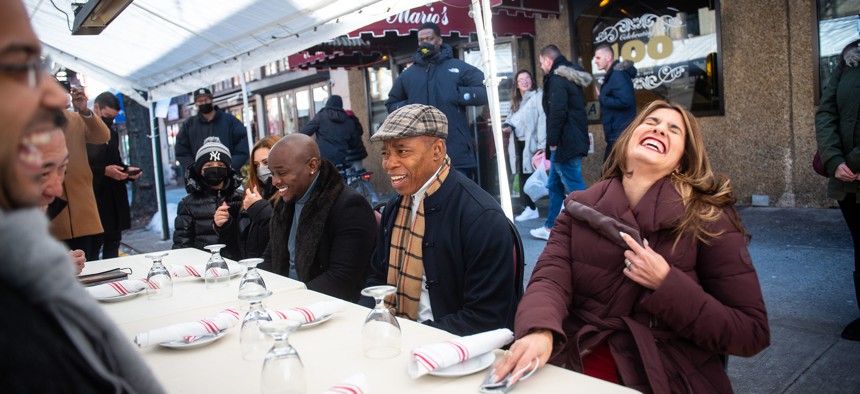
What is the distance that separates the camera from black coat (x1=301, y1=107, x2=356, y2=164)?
32.3ft

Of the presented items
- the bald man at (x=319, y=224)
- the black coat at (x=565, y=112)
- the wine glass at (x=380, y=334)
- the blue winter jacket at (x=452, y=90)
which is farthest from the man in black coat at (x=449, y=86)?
the wine glass at (x=380, y=334)

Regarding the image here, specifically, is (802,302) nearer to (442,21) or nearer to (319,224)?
(319,224)

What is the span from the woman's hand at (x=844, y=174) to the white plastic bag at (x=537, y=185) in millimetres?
4648

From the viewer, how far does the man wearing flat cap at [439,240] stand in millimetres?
2693

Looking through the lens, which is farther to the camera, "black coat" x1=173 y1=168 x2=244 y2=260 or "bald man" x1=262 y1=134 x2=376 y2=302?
"black coat" x1=173 y1=168 x2=244 y2=260

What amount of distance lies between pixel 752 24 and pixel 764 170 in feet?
5.73

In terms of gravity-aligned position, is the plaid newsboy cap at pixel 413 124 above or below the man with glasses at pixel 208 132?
below

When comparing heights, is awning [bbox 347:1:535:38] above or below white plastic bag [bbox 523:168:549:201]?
above

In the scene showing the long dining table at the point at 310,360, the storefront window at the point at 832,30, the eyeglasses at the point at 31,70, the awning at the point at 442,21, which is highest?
the awning at the point at 442,21

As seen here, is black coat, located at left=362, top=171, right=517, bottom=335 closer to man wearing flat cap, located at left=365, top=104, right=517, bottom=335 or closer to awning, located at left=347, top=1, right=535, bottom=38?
man wearing flat cap, located at left=365, top=104, right=517, bottom=335

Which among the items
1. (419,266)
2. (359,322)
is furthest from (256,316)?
(419,266)

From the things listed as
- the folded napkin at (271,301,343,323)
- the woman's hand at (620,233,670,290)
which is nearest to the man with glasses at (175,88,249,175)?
the folded napkin at (271,301,343,323)

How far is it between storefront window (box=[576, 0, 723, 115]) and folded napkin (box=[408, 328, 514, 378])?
732 centimetres

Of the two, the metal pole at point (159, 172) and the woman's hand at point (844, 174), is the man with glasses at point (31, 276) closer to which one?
the woman's hand at point (844, 174)
